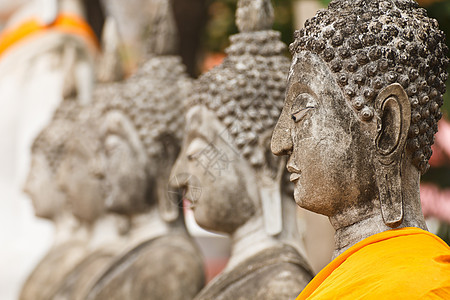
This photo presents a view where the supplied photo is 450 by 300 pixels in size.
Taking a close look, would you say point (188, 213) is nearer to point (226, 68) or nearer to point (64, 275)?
point (64, 275)

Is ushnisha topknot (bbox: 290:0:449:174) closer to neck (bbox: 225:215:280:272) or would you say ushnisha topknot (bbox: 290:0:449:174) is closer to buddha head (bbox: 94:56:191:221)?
neck (bbox: 225:215:280:272)

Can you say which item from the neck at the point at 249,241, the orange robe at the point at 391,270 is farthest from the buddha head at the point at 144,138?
the orange robe at the point at 391,270

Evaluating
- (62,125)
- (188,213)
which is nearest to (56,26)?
(62,125)

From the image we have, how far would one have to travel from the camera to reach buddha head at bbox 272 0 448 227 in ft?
9.34

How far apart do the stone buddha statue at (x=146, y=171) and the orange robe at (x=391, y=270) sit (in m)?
1.83

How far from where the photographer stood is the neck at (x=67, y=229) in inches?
231

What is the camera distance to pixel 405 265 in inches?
98.5

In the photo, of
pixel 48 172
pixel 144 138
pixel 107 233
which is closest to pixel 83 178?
pixel 107 233

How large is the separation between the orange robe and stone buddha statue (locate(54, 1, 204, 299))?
183 centimetres

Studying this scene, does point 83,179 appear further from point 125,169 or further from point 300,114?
point 300,114

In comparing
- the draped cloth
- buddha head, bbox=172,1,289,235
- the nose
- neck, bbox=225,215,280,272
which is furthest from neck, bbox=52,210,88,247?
the nose

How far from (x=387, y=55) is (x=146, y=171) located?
2333 millimetres

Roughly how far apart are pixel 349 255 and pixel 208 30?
564 cm

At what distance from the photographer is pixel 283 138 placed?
3049mm
